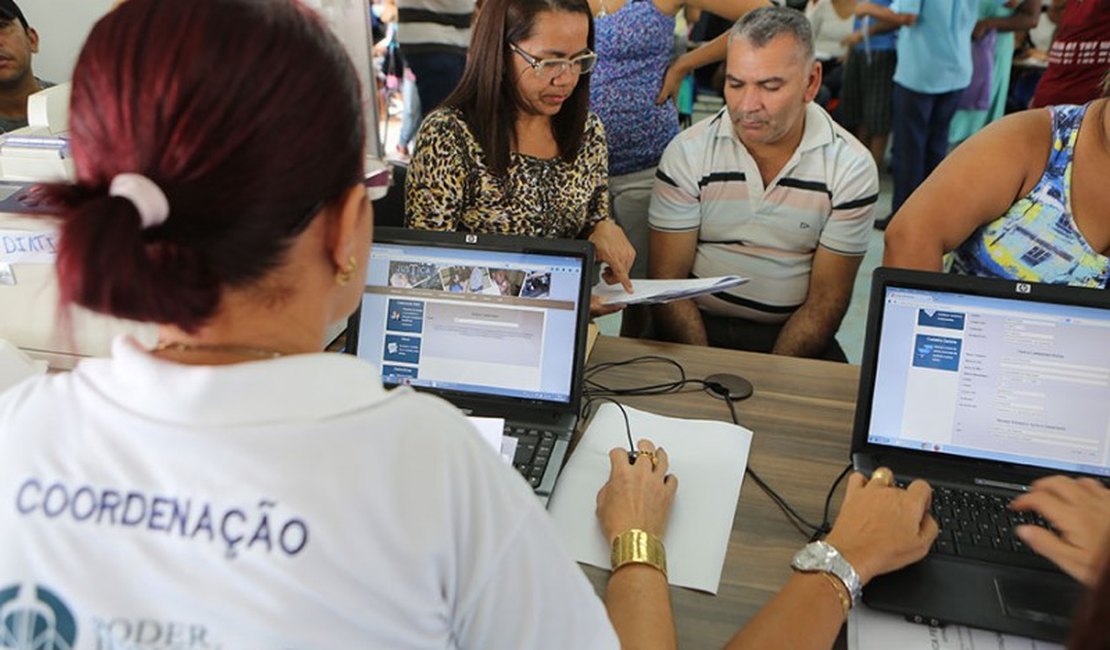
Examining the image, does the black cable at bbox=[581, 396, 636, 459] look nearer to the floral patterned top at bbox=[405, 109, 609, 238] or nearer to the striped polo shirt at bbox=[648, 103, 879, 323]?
the floral patterned top at bbox=[405, 109, 609, 238]

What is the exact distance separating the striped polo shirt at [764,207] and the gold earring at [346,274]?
137 cm

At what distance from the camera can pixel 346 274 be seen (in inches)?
26.4

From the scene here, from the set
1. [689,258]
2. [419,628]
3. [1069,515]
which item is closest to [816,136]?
[689,258]

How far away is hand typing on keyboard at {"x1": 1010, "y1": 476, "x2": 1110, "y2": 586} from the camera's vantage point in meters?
0.96

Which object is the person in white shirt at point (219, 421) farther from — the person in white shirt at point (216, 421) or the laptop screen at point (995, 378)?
the laptop screen at point (995, 378)

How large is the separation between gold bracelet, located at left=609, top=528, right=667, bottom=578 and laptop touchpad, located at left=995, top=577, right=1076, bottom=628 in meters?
0.36

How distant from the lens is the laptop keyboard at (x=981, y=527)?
1046 millimetres

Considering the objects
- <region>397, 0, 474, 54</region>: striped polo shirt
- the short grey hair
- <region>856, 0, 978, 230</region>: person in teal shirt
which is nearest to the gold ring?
the short grey hair

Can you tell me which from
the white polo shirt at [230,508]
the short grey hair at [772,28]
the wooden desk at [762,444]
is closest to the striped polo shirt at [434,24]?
the short grey hair at [772,28]

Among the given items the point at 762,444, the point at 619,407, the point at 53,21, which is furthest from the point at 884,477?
the point at 53,21

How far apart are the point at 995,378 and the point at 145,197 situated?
3.27 ft

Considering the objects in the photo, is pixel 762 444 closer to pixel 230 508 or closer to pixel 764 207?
pixel 764 207

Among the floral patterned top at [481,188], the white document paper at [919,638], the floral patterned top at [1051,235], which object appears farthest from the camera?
the floral patterned top at [481,188]

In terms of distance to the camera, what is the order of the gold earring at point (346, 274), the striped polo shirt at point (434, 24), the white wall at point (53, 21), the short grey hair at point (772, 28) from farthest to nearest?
the striped polo shirt at point (434, 24)
the white wall at point (53, 21)
the short grey hair at point (772, 28)
the gold earring at point (346, 274)
